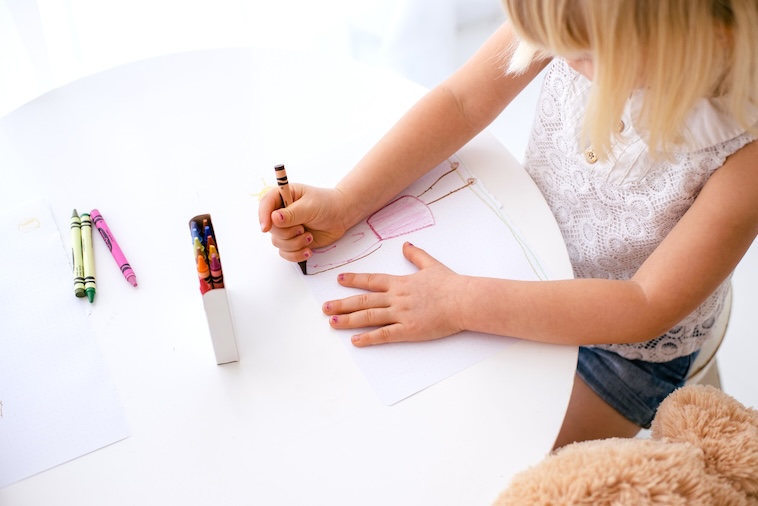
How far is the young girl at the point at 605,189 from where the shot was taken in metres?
0.53

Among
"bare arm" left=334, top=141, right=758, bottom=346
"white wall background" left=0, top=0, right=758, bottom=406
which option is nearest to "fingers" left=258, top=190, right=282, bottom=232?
"bare arm" left=334, top=141, right=758, bottom=346

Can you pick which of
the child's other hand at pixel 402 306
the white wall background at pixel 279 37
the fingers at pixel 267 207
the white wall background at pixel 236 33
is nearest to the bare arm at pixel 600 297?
the child's other hand at pixel 402 306

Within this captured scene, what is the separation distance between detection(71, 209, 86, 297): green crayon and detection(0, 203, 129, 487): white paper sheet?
0.04ft

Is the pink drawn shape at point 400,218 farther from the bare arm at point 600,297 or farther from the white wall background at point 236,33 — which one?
the white wall background at point 236,33

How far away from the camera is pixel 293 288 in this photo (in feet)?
2.19

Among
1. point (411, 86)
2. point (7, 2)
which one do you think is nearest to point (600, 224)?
point (411, 86)

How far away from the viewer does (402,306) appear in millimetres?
634

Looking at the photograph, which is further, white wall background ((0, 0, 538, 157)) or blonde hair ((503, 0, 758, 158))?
white wall background ((0, 0, 538, 157))

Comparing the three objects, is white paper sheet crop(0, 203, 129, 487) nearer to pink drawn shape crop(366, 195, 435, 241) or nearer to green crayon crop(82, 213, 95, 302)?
green crayon crop(82, 213, 95, 302)

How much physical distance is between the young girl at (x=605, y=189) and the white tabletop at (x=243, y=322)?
0.14ft

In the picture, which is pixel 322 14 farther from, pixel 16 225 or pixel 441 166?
pixel 16 225

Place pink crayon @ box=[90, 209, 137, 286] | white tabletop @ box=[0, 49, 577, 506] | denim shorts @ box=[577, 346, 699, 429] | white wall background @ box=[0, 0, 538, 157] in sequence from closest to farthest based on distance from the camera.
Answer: white tabletop @ box=[0, 49, 577, 506] → pink crayon @ box=[90, 209, 137, 286] → denim shorts @ box=[577, 346, 699, 429] → white wall background @ box=[0, 0, 538, 157]

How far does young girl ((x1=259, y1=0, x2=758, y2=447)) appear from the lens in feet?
1.74

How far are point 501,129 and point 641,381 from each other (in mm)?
838
